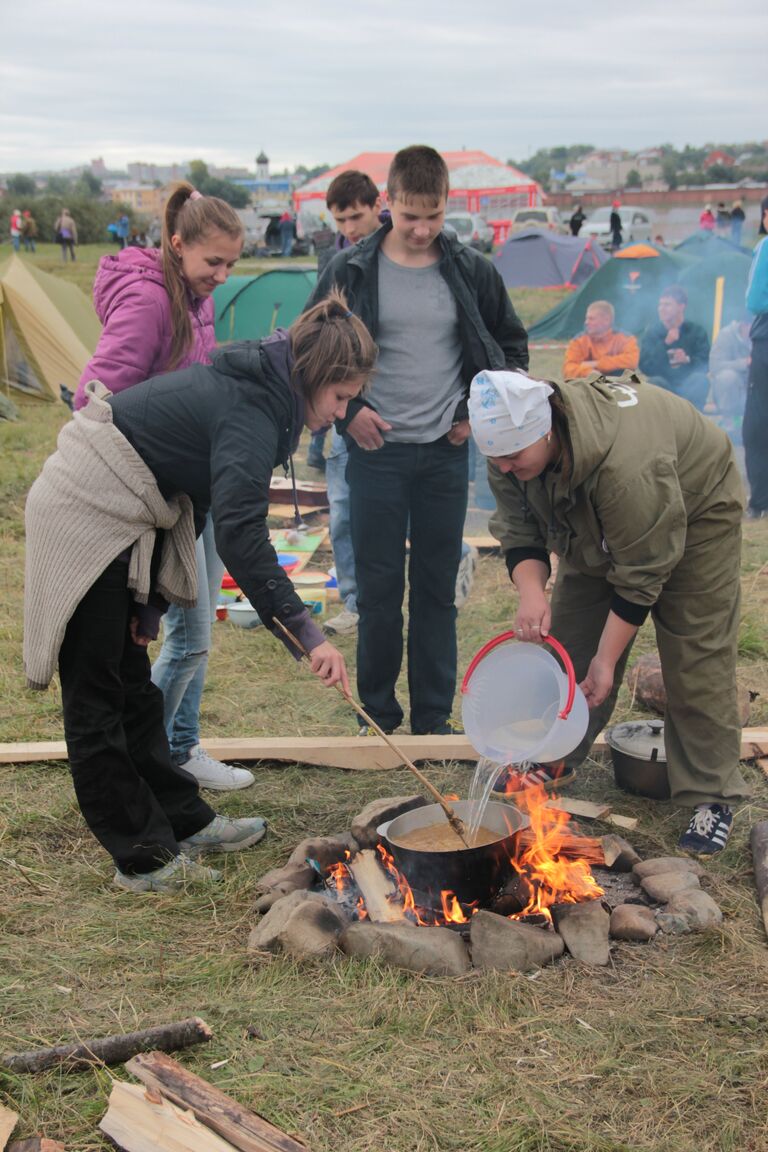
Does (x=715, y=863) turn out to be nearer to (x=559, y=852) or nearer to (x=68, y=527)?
(x=559, y=852)

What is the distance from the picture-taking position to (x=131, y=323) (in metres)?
3.25

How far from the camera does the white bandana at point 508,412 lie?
2730mm

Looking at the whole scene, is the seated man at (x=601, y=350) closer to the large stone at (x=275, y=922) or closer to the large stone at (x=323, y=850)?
the large stone at (x=323, y=850)

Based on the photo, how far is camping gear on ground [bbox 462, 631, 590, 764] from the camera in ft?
10.4

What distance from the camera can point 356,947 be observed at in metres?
2.89

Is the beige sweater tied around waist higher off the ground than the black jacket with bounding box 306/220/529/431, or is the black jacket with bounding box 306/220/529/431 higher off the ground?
the black jacket with bounding box 306/220/529/431

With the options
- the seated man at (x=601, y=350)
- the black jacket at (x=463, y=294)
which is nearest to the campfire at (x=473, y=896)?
the black jacket at (x=463, y=294)

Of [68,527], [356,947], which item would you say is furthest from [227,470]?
[356,947]

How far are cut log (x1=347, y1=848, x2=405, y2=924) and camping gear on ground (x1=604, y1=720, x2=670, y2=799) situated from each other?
42.6 inches

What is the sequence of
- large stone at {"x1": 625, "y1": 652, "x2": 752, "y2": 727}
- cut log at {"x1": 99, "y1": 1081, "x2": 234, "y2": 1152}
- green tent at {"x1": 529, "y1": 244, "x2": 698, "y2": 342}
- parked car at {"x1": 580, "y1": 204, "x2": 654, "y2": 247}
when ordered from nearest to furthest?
1. cut log at {"x1": 99, "y1": 1081, "x2": 234, "y2": 1152}
2. large stone at {"x1": 625, "y1": 652, "x2": 752, "y2": 727}
3. green tent at {"x1": 529, "y1": 244, "x2": 698, "y2": 342}
4. parked car at {"x1": 580, "y1": 204, "x2": 654, "y2": 247}

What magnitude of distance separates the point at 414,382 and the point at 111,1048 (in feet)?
8.16

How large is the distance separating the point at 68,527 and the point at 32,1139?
A: 1478mm

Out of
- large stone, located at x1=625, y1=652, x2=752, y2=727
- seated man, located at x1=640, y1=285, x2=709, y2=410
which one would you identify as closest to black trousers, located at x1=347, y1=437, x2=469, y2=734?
large stone, located at x1=625, y1=652, x2=752, y2=727

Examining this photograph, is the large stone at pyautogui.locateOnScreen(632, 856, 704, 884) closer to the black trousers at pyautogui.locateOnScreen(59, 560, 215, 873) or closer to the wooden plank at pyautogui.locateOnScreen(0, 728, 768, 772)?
the wooden plank at pyautogui.locateOnScreen(0, 728, 768, 772)
